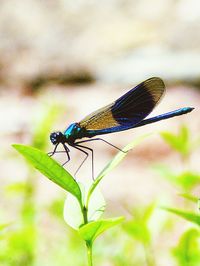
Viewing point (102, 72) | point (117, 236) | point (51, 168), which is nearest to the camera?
point (51, 168)

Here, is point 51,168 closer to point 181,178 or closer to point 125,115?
point 181,178

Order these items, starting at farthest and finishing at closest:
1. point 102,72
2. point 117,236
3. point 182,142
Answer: point 102,72 → point 117,236 → point 182,142

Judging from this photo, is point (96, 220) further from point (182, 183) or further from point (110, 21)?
point (110, 21)

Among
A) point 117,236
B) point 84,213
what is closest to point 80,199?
point 84,213

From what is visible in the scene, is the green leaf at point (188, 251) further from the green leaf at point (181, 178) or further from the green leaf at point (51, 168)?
the green leaf at point (51, 168)

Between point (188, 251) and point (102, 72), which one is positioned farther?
point (102, 72)
